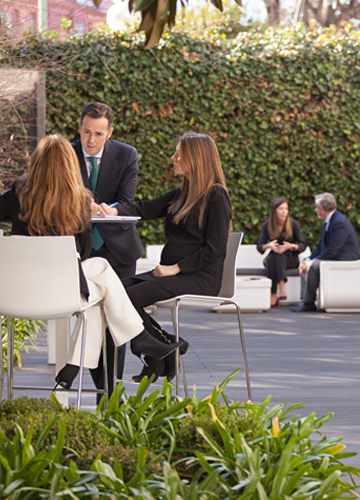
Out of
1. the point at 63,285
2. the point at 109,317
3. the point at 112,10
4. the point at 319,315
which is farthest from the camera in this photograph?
the point at 112,10

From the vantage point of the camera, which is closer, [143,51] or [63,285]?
[63,285]

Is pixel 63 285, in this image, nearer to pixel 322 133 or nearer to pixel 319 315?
pixel 319 315

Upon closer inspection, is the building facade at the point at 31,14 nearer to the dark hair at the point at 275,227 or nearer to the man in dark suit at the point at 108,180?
the man in dark suit at the point at 108,180

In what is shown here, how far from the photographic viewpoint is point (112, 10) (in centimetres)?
854

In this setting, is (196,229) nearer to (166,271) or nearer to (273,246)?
(166,271)

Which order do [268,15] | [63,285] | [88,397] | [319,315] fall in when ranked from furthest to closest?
[268,15] → [319,315] → [88,397] → [63,285]

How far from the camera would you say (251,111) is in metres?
8.89

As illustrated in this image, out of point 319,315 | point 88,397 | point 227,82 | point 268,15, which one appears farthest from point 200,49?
point 268,15

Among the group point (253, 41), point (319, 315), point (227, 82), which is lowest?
point (319, 315)

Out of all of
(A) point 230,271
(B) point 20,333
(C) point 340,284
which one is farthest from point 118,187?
(C) point 340,284

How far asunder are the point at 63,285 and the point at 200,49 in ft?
22.5

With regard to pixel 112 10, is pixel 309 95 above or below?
below

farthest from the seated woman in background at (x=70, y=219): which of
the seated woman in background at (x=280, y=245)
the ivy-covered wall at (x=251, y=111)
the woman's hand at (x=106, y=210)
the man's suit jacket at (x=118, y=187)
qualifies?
the ivy-covered wall at (x=251, y=111)

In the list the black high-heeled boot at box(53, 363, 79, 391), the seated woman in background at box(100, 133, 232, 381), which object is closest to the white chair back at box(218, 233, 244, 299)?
the seated woman in background at box(100, 133, 232, 381)
